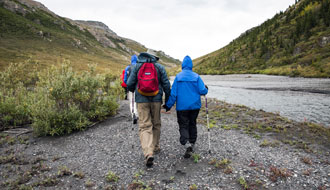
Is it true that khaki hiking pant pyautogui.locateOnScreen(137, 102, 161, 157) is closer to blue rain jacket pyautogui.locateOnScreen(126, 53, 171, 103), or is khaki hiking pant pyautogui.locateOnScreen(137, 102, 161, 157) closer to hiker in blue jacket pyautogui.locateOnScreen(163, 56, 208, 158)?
blue rain jacket pyautogui.locateOnScreen(126, 53, 171, 103)

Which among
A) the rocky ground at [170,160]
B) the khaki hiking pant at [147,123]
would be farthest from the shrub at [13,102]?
the khaki hiking pant at [147,123]

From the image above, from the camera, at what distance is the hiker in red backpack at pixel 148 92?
17.5ft

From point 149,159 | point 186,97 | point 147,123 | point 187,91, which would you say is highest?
point 187,91

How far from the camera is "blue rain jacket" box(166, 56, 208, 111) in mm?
6023

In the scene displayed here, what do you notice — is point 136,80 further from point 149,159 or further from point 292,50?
point 292,50

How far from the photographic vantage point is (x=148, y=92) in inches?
211

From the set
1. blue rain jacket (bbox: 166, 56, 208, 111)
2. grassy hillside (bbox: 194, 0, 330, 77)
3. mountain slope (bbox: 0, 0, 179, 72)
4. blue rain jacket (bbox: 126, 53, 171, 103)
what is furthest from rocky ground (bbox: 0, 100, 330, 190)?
mountain slope (bbox: 0, 0, 179, 72)

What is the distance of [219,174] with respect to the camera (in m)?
5.02

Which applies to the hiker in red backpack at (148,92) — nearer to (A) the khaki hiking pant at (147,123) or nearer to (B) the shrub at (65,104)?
(A) the khaki hiking pant at (147,123)

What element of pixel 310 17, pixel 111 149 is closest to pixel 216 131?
pixel 111 149

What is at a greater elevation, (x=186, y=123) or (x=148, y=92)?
(x=148, y=92)

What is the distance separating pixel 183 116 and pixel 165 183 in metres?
2.23

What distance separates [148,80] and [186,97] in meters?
1.50

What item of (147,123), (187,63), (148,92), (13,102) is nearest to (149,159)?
(147,123)
